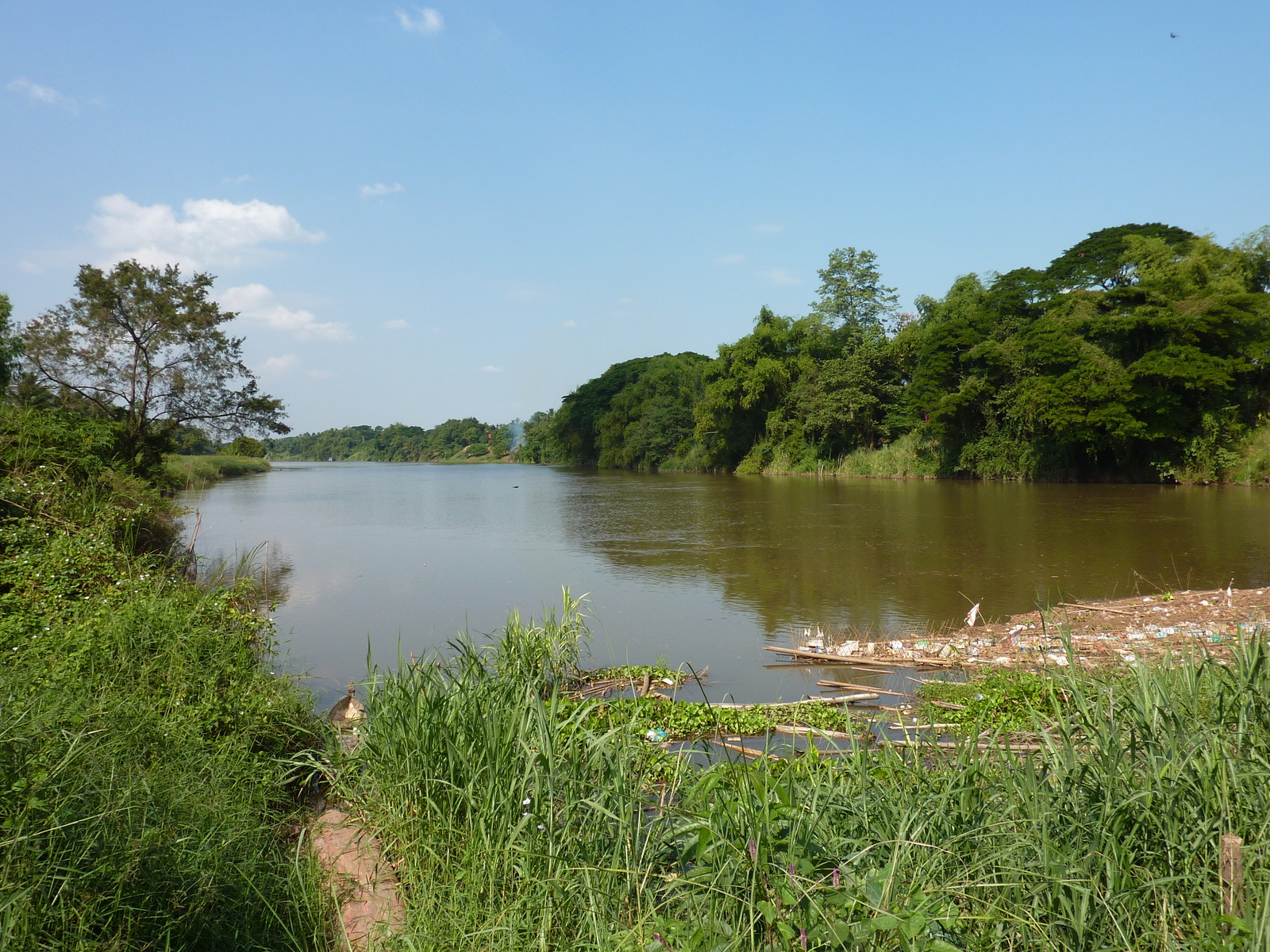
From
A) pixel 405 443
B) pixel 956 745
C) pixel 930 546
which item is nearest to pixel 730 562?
pixel 930 546

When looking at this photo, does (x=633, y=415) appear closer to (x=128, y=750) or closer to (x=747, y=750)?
(x=747, y=750)

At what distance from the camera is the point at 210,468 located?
4972 cm

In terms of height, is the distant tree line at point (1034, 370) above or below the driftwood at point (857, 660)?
above

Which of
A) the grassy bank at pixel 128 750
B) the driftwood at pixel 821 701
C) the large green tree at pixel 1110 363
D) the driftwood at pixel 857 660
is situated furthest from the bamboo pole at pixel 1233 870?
the large green tree at pixel 1110 363

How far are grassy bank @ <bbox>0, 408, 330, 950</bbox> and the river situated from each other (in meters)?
2.33

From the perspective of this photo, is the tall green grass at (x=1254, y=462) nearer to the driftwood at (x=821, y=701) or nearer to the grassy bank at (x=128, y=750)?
the driftwood at (x=821, y=701)

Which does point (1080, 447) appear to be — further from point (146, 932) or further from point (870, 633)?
point (146, 932)

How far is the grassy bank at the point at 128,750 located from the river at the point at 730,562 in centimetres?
233

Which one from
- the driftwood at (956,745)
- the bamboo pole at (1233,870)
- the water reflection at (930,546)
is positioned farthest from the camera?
the water reflection at (930,546)

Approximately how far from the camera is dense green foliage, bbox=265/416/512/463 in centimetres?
14288

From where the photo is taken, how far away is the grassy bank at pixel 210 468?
3713 centimetres

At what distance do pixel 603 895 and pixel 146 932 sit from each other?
1696 mm

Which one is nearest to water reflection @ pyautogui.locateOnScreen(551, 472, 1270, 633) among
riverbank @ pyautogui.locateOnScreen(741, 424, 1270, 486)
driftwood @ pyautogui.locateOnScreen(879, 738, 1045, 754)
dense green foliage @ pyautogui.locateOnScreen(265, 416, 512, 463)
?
riverbank @ pyautogui.locateOnScreen(741, 424, 1270, 486)

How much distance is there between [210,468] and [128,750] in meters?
52.4
